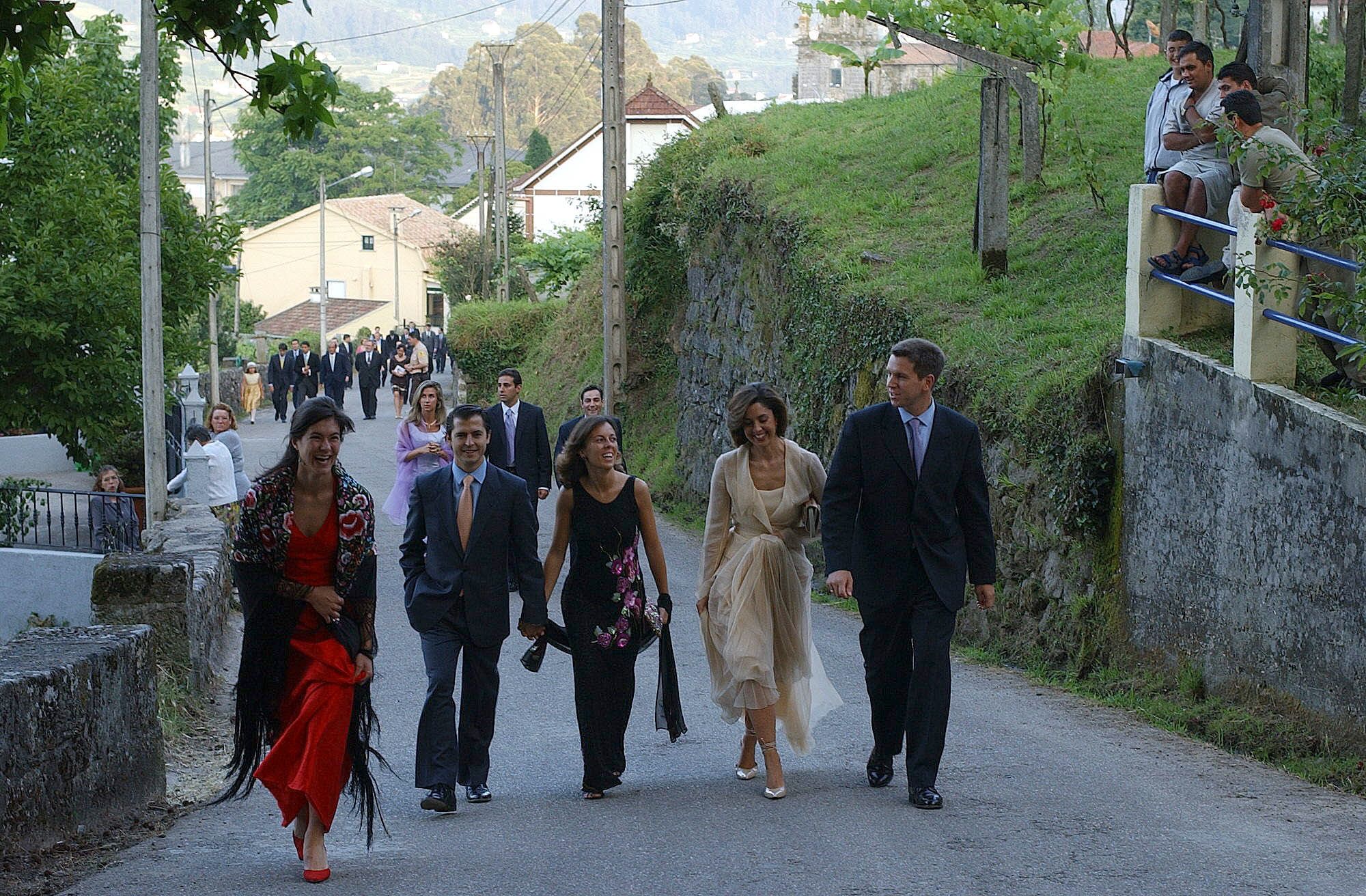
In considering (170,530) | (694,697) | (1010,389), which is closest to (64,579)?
(170,530)

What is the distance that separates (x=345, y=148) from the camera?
95.8m

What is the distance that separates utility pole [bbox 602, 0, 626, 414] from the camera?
22406 millimetres

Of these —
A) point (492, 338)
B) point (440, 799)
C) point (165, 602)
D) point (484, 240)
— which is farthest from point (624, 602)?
point (484, 240)

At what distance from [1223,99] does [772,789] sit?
194 inches

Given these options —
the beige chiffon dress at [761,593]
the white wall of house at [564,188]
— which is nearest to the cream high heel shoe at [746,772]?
the beige chiffon dress at [761,593]

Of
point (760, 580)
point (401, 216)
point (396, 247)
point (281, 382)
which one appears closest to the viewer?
point (760, 580)

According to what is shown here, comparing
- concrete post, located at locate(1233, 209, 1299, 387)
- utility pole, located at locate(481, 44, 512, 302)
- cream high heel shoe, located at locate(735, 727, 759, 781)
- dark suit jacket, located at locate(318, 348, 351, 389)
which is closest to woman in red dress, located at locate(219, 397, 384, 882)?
cream high heel shoe, located at locate(735, 727, 759, 781)

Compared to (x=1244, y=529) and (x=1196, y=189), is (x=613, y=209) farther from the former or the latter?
(x=1244, y=529)

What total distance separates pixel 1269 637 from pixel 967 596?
401cm

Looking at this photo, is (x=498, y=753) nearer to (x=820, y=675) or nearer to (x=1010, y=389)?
(x=820, y=675)

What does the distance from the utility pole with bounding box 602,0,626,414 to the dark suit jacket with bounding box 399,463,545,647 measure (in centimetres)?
1534

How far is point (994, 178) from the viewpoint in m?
15.2

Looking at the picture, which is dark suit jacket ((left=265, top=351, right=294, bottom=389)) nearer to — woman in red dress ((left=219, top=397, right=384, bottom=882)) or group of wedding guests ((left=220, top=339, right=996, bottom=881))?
group of wedding guests ((left=220, top=339, right=996, bottom=881))

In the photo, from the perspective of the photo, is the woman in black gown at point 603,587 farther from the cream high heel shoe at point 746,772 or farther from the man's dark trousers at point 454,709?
the cream high heel shoe at point 746,772
